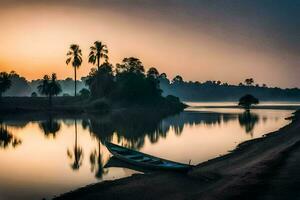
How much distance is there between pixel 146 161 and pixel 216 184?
30.4ft

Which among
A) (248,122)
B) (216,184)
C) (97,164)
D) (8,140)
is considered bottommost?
(8,140)

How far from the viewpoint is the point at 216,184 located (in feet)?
71.9

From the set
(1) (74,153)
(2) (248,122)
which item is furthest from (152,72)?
(1) (74,153)

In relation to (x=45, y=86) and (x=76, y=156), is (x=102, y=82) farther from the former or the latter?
(x=76, y=156)

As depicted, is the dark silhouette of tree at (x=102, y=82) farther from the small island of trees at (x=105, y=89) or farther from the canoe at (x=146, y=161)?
the canoe at (x=146, y=161)

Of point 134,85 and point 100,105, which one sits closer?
point 100,105

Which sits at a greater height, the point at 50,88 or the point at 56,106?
the point at 50,88

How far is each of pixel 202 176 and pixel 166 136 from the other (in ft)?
99.3

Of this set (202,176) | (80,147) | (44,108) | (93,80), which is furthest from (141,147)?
(93,80)

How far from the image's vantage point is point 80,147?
46938 mm

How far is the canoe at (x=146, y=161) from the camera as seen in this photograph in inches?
1049

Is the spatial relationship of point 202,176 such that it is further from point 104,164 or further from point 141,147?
point 141,147

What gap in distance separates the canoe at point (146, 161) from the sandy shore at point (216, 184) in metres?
0.81

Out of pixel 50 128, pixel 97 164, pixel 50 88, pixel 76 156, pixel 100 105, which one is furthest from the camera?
pixel 100 105
